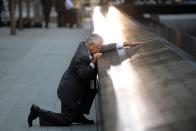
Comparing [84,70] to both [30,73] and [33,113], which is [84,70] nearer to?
[33,113]

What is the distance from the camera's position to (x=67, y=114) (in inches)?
307

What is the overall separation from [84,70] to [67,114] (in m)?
0.83

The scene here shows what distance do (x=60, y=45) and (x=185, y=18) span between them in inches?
282

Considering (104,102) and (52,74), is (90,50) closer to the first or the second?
(104,102)

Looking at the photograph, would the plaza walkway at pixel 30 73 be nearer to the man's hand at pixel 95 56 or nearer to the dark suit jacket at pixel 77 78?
the dark suit jacket at pixel 77 78

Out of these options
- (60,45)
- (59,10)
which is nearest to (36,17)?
(59,10)

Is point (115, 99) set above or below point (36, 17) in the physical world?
above

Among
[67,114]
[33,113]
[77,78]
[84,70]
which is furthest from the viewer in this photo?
[33,113]

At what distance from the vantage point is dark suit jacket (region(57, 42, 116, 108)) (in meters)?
7.24

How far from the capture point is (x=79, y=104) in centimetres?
769

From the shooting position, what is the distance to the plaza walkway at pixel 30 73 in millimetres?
8805

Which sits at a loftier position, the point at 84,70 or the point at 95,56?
the point at 95,56

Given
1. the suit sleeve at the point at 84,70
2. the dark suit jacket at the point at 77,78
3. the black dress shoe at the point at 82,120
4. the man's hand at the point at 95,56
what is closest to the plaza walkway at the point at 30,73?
the black dress shoe at the point at 82,120

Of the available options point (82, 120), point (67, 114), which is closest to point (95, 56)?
point (67, 114)
